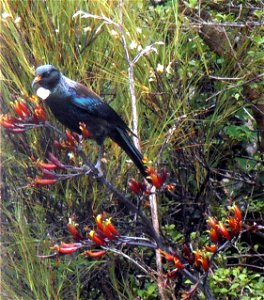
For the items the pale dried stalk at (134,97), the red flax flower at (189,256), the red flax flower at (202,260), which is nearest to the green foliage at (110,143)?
the pale dried stalk at (134,97)

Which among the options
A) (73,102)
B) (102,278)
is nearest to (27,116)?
(73,102)

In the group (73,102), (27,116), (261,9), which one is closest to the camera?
(27,116)

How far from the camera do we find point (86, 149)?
13.7ft

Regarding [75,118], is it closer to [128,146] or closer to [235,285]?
[128,146]

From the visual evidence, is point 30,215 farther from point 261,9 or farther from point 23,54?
point 261,9

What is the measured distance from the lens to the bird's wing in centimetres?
387

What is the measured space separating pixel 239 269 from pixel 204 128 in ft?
2.35

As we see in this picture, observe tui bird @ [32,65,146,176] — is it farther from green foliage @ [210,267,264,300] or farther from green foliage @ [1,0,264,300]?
green foliage @ [210,267,264,300]

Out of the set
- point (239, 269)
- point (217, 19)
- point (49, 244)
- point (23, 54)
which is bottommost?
point (239, 269)

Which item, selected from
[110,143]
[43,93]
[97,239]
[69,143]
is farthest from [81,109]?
[97,239]

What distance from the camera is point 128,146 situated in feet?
12.6

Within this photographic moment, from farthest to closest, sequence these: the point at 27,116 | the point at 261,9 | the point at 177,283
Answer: the point at 261,9, the point at 177,283, the point at 27,116

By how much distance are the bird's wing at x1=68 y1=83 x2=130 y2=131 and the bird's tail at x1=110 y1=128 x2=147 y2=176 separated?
0.11 ft

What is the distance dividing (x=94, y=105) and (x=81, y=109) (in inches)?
2.5
